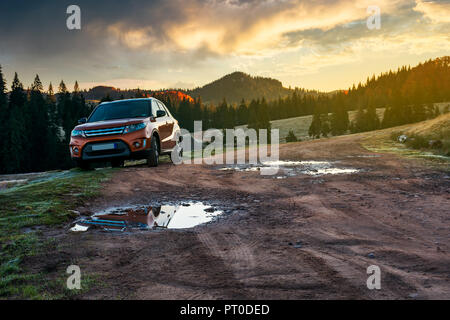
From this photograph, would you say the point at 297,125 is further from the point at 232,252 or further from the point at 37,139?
the point at 232,252

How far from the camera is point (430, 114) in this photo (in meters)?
65.0

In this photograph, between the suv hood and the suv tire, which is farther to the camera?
the suv tire

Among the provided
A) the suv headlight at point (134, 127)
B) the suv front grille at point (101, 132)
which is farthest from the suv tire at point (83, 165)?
the suv headlight at point (134, 127)

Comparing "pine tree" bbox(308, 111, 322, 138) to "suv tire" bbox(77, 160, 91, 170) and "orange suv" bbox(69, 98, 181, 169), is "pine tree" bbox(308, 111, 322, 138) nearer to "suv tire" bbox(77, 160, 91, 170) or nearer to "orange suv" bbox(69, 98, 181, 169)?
"orange suv" bbox(69, 98, 181, 169)

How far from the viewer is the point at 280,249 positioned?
A: 4.06 meters

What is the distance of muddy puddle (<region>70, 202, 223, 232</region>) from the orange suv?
425 cm

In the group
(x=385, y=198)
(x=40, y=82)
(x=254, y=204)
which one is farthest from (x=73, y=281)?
(x=40, y=82)

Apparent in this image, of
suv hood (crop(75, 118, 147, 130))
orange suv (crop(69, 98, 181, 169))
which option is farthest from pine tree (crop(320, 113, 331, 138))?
suv hood (crop(75, 118, 147, 130))

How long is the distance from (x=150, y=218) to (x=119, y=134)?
520 cm

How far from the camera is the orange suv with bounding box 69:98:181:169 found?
33.6ft

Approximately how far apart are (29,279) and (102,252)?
89 centimetres

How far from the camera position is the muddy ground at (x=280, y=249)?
120 inches

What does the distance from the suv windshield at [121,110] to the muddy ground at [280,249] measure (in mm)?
4388

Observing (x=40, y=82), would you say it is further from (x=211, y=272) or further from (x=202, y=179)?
(x=211, y=272)
